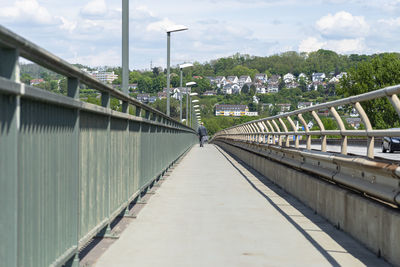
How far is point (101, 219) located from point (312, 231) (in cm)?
272

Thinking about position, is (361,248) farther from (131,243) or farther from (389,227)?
(131,243)

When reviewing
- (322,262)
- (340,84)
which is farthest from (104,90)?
(340,84)

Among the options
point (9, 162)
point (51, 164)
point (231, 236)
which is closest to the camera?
point (9, 162)

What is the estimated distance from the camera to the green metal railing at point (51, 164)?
3.70m

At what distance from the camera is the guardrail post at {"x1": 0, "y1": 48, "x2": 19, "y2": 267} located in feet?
11.8

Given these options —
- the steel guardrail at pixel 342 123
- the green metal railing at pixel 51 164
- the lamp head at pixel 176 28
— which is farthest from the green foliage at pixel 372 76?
the green metal railing at pixel 51 164

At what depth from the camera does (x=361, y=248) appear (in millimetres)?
6887

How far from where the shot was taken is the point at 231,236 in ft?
25.0

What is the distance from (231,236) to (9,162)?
4325 millimetres

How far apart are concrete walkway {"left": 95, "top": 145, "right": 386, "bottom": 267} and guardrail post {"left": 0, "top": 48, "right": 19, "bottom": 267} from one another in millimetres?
2381

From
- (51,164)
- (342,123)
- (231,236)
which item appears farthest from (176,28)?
(51,164)

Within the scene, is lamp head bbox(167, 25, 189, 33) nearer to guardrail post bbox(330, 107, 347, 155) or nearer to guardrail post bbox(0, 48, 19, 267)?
guardrail post bbox(330, 107, 347, 155)

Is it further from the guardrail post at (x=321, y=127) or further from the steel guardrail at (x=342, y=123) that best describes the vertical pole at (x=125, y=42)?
the guardrail post at (x=321, y=127)

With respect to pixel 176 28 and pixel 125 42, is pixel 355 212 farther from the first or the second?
pixel 176 28
